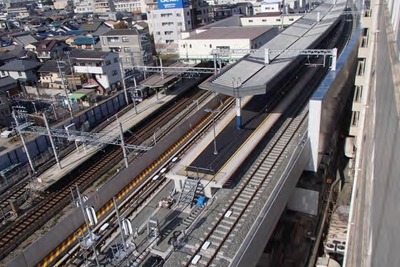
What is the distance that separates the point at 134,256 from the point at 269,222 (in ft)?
18.4

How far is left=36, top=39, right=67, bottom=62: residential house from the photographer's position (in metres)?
47.6

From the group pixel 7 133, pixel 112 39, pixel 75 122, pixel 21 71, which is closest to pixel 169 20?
pixel 112 39

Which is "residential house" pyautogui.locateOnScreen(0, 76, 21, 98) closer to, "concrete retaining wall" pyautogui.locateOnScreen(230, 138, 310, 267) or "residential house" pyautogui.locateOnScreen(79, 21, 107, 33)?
"concrete retaining wall" pyautogui.locateOnScreen(230, 138, 310, 267)

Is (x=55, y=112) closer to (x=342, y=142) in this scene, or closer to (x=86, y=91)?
(x=86, y=91)

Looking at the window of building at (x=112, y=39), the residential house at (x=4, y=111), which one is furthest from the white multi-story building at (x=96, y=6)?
the residential house at (x=4, y=111)

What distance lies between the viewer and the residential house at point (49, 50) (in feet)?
156

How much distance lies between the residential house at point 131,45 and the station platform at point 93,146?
8.85m

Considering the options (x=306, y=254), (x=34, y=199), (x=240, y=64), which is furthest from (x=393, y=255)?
(x=240, y=64)

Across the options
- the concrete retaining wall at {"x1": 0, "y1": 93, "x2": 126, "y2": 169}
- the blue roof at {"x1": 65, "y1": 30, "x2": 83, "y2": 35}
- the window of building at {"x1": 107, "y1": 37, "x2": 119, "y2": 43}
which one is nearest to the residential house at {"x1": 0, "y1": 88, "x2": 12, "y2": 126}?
the concrete retaining wall at {"x1": 0, "y1": 93, "x2": 126, "y2": 169}

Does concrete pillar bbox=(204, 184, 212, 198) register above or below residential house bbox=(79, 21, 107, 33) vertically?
below

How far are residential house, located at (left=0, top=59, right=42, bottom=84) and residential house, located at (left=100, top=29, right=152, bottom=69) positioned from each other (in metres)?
9.64

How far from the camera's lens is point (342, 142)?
2364 centimetres

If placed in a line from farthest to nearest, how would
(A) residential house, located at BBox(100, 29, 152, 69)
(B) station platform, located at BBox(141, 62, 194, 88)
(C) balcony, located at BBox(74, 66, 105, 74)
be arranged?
(A) residential house, located at BBox(100, 29, 152, 69) < (C) balcony, located at BBox(74, 66, 105, 74) < (B) station platform, located at BBox(141, 62, 194, 88)

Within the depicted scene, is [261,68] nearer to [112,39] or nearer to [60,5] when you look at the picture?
[112,39]
